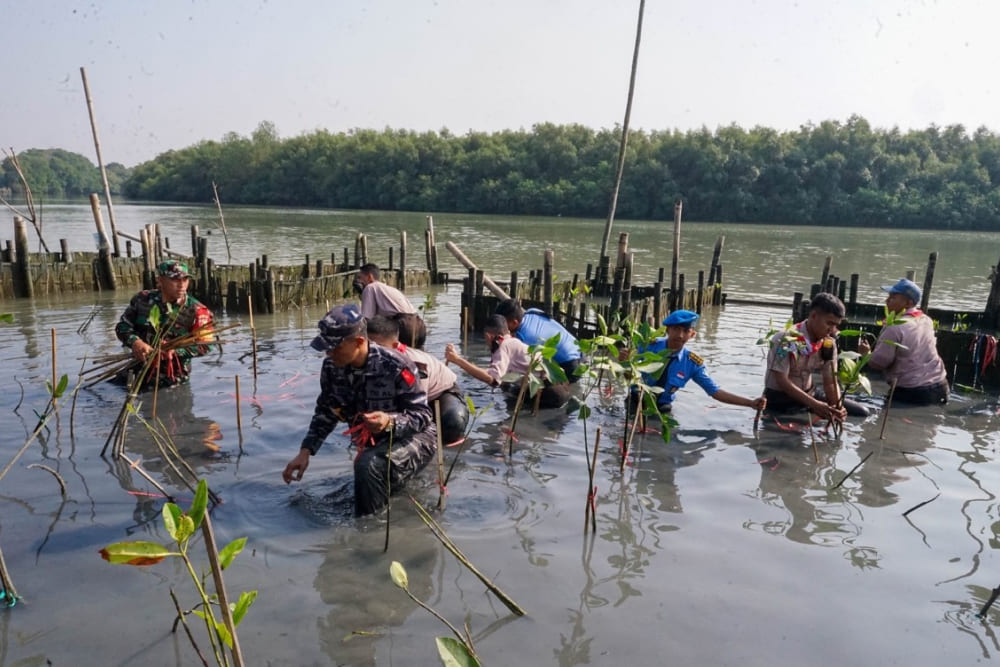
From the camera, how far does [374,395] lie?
4359 millimetres

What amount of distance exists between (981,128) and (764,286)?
5564cm

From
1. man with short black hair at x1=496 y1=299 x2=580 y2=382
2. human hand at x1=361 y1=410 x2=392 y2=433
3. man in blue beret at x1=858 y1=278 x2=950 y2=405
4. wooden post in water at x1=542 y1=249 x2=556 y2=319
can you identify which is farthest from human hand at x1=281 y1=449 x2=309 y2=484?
wooden post in water at x1=542 y1=249 x2=556 y2=319

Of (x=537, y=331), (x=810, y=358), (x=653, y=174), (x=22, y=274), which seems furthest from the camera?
(x=653, y=174)

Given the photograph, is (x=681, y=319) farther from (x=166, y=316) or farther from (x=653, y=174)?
(x=653, y=174)

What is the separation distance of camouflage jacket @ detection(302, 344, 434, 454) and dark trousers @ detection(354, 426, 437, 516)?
85 millimetres

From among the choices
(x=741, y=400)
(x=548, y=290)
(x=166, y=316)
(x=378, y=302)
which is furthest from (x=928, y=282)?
(x=166, y=316)

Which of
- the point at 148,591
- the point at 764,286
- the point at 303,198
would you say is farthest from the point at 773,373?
the point at 303,198

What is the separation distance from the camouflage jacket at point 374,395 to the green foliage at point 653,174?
5806 centimetres

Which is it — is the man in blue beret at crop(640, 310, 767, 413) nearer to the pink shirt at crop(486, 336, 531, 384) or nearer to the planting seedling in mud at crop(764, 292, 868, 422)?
the planting seedling in mud at crop(764, 292, 868, 422)

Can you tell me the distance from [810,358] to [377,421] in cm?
407

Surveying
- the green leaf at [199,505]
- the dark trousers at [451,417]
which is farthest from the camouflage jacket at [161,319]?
the green leaf at [199,505]

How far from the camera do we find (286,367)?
29.0 ft

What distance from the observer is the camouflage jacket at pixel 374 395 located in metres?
4.32

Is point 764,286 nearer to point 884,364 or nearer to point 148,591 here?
point 884,364
